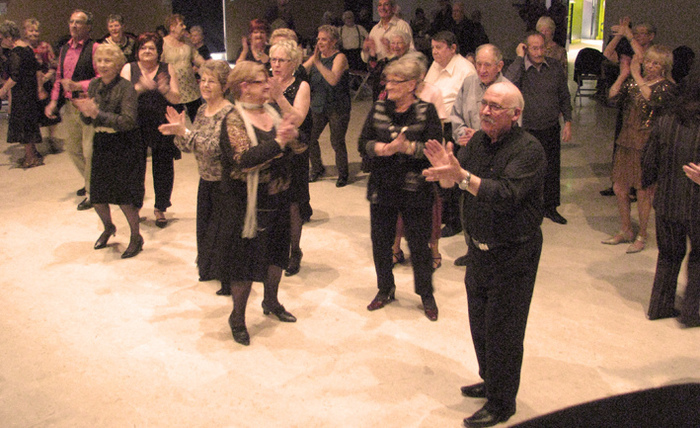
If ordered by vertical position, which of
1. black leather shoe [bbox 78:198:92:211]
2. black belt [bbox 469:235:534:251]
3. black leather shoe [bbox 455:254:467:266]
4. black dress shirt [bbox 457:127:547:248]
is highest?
black dress shirt [bbox 457:127:547:248]

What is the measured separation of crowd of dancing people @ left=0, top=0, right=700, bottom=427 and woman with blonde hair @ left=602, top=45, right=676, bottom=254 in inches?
0.5

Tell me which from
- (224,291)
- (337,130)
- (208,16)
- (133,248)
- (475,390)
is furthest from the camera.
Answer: (208,16)

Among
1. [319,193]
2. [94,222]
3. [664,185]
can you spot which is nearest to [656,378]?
[664,185]

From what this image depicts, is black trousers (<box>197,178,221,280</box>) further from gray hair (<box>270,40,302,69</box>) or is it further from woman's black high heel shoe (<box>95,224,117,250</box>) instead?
woman's black high heel shoe (<box>95,224,117,250</box>)

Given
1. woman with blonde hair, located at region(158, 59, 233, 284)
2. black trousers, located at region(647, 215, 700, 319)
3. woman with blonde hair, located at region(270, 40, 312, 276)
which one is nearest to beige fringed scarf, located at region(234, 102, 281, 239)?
woman with blonde hair, located at region(270, 40, 312, 276)

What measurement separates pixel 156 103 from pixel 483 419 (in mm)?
4010

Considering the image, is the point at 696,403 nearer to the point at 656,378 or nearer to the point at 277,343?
the point at 656,378

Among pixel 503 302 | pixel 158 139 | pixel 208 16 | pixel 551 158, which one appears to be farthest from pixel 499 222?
pixel 208 16

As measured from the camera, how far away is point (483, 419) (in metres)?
3.23

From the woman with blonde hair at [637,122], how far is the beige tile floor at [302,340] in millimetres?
255

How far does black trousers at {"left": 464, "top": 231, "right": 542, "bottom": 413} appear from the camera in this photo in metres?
3.04

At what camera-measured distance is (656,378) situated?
3.65m

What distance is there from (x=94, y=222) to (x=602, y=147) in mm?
6077

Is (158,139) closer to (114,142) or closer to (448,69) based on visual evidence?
(114,142)
